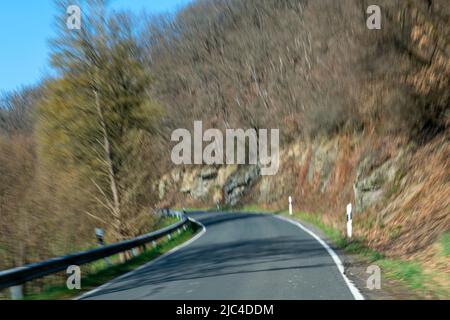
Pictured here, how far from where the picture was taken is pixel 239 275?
11086 millimetres

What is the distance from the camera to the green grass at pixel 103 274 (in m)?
10.1

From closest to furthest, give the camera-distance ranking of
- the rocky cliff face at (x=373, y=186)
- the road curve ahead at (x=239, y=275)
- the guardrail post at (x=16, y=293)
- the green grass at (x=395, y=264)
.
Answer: the road curve ahead at (x=239, y=275) → the guardrail post at (x=16, y=293) → the green grass at (x=395, y=264) → the rocky cliff face at (x=373, y=186)

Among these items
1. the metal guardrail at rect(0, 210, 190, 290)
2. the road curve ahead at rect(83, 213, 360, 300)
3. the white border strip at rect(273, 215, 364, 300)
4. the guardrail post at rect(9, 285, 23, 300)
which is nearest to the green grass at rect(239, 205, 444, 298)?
the white border strip at rect(273, 215, 364, 300)

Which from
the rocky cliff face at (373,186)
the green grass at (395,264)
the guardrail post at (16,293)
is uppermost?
the rocky cliff face at (373,186)

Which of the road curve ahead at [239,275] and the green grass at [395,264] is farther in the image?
the green grass at [395,264]

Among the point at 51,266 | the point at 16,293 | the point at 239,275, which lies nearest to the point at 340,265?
the point at 239,275

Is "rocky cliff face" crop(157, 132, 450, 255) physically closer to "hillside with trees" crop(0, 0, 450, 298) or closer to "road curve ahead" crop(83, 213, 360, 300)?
"hillside with trees" crop(0, 0, 450, 298)

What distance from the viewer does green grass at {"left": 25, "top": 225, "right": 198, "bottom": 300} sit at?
33.1 feet

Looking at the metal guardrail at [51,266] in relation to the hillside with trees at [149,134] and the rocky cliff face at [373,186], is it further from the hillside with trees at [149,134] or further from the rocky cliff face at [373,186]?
the rocky cliff face at [373,186]

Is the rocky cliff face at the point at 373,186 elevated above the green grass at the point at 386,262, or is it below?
above

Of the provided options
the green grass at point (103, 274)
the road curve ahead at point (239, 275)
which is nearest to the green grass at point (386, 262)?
the road curve ahead at point (239, 275)

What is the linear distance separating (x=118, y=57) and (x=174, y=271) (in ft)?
37.9

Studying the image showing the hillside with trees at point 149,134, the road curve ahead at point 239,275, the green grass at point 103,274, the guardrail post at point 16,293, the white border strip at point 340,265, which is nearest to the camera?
the white border strip at point 340,265

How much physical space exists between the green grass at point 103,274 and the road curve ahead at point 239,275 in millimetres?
424
